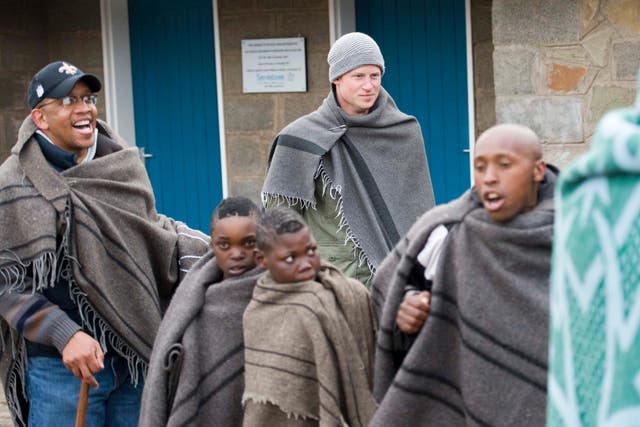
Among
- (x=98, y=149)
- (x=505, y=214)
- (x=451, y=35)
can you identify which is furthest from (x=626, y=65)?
(x=505, y=214)

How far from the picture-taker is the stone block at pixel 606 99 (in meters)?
6.40

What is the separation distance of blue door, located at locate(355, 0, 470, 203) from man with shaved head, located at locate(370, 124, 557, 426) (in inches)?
203

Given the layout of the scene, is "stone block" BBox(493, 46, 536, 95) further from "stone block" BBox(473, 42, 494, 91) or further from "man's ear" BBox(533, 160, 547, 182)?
"man's ear" BBox(533, 160, 547, 182)

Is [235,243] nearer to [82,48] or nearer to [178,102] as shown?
[178,102]

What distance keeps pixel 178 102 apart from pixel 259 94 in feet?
2.39

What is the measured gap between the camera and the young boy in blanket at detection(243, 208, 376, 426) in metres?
3.04

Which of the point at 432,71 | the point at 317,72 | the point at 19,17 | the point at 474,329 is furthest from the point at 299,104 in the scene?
the point at 474,329

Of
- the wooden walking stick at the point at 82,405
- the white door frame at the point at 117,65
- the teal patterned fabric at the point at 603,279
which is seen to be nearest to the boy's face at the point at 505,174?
the teal patterned fabric at the point at 603,279

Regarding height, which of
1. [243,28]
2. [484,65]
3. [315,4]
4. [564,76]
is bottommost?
[564,76]

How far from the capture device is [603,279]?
4.33ft

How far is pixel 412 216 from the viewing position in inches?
175

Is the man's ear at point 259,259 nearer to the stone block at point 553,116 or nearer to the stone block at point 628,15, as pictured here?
the stone block at point 553,116

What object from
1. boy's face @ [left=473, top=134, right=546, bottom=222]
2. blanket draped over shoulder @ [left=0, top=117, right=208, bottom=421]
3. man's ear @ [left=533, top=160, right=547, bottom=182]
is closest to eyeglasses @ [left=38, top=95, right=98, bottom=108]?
blanket draped over shoulder @ [left=0, top=117, right=208, bottom=421]

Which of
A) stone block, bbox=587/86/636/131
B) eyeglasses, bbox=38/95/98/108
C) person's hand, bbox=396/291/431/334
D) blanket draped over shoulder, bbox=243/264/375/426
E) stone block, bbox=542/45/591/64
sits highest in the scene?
stone block, bbox=542/45/591/64
